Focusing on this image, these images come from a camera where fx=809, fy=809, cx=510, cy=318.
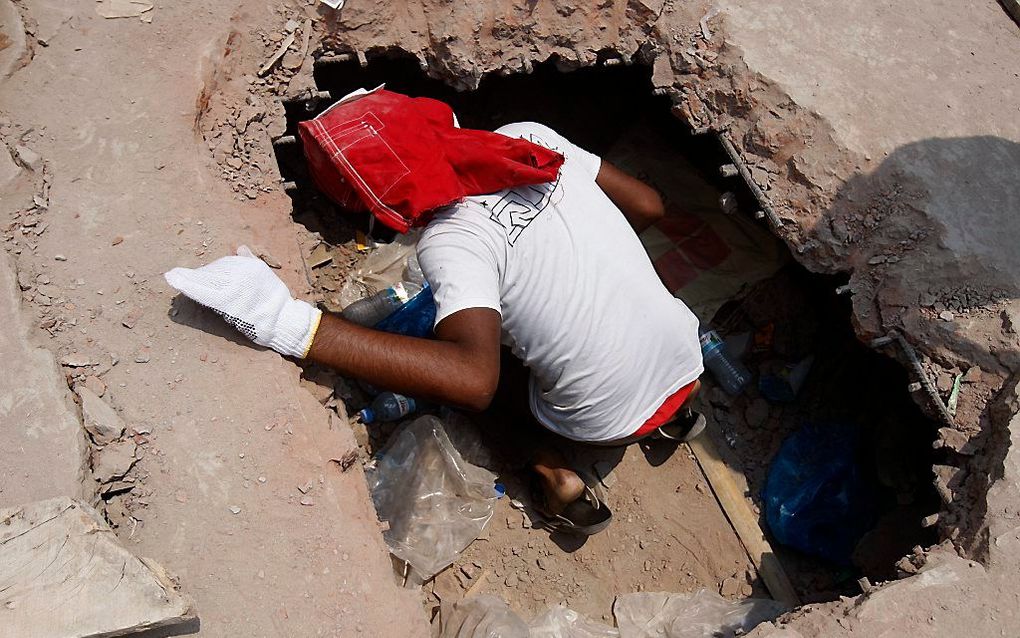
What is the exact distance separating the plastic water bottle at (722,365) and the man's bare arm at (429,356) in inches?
63.3

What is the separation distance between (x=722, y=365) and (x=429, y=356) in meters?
1.88

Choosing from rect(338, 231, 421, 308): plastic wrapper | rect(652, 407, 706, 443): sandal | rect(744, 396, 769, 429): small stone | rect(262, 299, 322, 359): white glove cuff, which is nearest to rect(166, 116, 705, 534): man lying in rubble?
rect(262, 299, 322, 359): white glove cuff

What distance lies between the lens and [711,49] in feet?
11.1

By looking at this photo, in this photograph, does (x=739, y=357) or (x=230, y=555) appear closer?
(x=230, y=555)

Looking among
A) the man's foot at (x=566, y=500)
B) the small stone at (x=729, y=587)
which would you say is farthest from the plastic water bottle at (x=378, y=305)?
the small stone at (x=729, y=587)

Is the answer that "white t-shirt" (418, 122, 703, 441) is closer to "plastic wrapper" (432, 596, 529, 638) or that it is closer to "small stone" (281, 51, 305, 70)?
"plastic wrapper" (432, 596, 529, 638)

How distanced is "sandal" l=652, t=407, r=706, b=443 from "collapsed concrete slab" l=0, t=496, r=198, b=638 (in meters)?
2.12

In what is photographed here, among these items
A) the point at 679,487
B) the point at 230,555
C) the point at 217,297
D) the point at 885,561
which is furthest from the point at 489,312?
the point at 885,561

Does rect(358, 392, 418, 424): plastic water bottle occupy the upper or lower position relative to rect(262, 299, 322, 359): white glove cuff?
lower

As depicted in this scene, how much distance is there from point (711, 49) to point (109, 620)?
2.97m

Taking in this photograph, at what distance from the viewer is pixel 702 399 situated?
3.92 metres

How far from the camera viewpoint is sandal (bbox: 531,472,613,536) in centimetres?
341

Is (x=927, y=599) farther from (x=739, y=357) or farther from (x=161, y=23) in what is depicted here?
(x=161, y=23)

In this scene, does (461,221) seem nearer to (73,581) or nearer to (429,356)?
(429,356)
